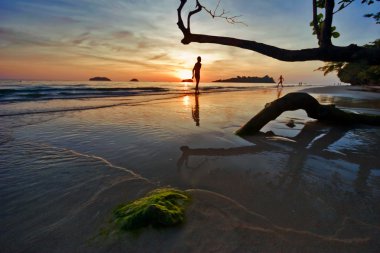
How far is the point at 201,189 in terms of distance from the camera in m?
2.90

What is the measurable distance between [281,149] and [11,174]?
4407 mm

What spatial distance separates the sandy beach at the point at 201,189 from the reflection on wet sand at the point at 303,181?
2 cm

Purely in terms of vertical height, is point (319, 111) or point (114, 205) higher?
point (319, 111)

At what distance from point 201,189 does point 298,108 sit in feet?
15.0

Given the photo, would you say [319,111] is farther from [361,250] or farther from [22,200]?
[22,200]

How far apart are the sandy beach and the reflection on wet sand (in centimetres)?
2

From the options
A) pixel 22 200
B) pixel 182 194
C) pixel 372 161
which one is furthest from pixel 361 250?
pixel 22 200

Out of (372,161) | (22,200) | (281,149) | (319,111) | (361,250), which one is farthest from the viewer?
(319,111)

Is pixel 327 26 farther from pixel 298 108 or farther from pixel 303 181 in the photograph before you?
pixel 298 108

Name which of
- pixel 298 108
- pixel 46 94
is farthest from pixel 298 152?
pixel 46 94

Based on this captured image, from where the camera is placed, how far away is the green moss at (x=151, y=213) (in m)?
2.14

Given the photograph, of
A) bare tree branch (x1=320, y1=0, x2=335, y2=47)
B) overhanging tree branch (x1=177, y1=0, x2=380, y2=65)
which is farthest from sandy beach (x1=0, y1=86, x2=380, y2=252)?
bare tree branch (x1=320, y1=0, x2=335, y2=47)

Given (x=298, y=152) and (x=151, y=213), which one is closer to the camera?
(x=151, y=213)

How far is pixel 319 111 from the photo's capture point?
22.2 feet
